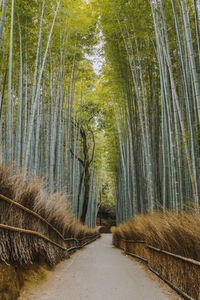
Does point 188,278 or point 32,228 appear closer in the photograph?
point 188,278

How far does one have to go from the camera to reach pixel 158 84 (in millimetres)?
4918

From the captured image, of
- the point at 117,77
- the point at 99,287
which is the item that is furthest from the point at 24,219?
the point at 117,77

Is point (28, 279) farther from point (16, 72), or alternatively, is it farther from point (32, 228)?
point (16, 72)

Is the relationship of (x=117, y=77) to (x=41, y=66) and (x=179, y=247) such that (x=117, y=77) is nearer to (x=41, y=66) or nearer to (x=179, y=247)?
(x=41, y=66)

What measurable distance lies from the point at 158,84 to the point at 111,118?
11.8 ft

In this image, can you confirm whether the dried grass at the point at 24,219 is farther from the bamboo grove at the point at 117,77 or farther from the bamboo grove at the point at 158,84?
the bamboo grove at the point at 158,84

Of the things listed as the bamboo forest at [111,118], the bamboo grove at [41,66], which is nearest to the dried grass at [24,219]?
the bamboo forest at [111,118]

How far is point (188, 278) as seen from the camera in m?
1.72

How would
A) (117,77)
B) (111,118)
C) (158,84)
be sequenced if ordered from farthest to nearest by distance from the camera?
1. (111,118)
2. (117,77)
3. (158,84)

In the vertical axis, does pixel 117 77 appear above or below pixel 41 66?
above

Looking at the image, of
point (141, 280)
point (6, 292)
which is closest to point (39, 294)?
point (6, 292)

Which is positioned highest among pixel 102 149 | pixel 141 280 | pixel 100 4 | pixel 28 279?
pixel 100 4

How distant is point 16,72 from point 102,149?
6.46 metres

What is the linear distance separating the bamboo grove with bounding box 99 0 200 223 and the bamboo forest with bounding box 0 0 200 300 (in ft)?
0.07
